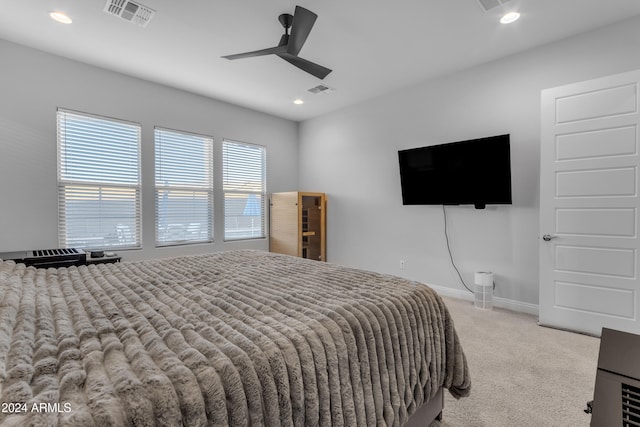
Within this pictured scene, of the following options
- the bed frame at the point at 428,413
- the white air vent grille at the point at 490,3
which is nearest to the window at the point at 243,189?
the white air vent grille at the point at 490,3

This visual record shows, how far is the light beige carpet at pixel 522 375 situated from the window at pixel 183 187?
3.65 meters

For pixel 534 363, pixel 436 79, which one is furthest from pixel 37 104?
pixel 534 363

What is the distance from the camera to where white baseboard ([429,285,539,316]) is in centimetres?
317

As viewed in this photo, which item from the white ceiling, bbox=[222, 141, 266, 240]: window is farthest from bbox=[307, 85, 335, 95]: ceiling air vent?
bbox=[222, 141, 266, 240]: window

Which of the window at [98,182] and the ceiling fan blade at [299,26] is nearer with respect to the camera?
the ceiling fan blade at [299,26]

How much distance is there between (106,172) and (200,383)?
149 inches

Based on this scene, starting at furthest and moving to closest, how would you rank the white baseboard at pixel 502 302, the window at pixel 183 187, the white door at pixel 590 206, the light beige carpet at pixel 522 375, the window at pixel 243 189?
the window at pixel 243 189
the window at pixel 183 187
the white baseboard at pixel 502 302
the white door at pixel 590 206
the light beige carpet at pixel 522 375

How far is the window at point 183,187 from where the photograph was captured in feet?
13.1

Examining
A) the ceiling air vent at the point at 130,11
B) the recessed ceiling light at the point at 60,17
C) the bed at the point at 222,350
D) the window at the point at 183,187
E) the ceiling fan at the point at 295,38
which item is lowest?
the bed at the point at 222,350

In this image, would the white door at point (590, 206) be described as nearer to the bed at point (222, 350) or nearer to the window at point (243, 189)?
the bed at point (222, 350)

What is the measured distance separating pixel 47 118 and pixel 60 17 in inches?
44.8

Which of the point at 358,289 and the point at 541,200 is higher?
the point at 541,200

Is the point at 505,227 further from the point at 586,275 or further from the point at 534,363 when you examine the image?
the point at 534,363

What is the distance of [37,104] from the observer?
10.2 ft
